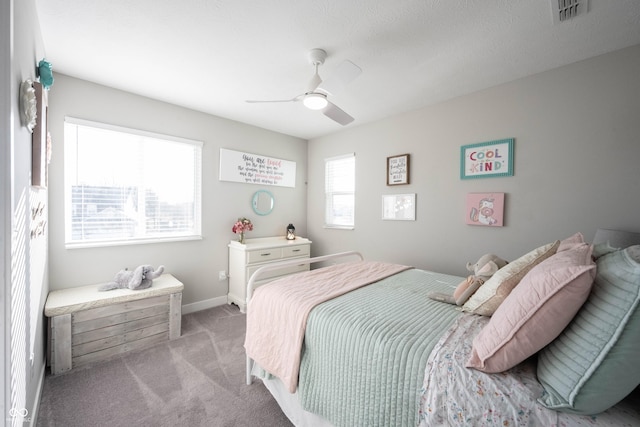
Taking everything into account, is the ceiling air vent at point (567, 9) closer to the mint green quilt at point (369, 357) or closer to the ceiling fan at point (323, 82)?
the ceiling fan at point (323, 82)

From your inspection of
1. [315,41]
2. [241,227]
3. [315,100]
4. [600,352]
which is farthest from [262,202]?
[600,352]

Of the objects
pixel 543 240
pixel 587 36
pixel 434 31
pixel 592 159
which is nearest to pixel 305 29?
pixel 434 31

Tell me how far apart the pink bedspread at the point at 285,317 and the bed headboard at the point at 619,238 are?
63.0 inches

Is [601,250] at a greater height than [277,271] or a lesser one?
greater

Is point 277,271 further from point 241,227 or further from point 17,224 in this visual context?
point 17,224

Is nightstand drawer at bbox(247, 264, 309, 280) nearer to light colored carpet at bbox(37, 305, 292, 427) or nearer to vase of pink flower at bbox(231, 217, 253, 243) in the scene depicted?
vase of pink flower at bbox(231, 217, 253, 243)

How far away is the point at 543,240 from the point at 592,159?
71cm

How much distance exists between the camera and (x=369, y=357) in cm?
112

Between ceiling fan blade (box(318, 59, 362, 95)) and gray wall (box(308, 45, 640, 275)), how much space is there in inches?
57.8

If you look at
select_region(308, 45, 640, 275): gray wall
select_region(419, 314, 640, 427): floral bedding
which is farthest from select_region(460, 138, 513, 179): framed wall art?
select_region(419, 314, 640, 427): floral bedding

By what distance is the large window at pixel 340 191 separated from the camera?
367 cm

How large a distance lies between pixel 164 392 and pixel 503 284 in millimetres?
2202

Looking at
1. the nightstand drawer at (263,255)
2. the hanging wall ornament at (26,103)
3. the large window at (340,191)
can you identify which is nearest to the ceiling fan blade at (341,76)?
the hanging wall ornament at (26,103)

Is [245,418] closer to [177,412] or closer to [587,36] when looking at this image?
[177,412]
